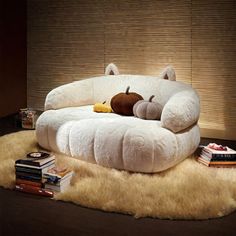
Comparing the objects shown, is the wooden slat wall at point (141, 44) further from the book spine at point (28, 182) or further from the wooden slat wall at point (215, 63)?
the book spine at point (28, 182)

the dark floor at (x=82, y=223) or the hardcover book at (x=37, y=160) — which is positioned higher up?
the hardcover book at (x=37, y=160)

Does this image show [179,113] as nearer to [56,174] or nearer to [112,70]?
[56,174]

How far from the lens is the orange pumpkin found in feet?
10.9

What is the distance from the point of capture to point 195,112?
297 cm

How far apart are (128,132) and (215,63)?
6.29 ft

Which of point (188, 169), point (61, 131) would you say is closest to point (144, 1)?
point (61, 131)

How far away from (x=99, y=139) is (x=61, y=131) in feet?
1.55

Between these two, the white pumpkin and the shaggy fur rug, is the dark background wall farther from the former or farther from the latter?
the white pumpkin

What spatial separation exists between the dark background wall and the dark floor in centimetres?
310

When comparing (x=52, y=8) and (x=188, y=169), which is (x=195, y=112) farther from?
(x=52, y=8)

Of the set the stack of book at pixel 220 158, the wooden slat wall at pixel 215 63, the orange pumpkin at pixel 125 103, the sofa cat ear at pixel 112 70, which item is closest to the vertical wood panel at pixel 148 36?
the wooden slat wall at pixel 215 63

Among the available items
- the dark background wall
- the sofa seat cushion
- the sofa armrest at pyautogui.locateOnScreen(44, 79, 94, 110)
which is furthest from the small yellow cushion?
the dark background wall

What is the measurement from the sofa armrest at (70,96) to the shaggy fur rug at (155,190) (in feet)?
2.54

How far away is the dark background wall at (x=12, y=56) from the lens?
198 inches
